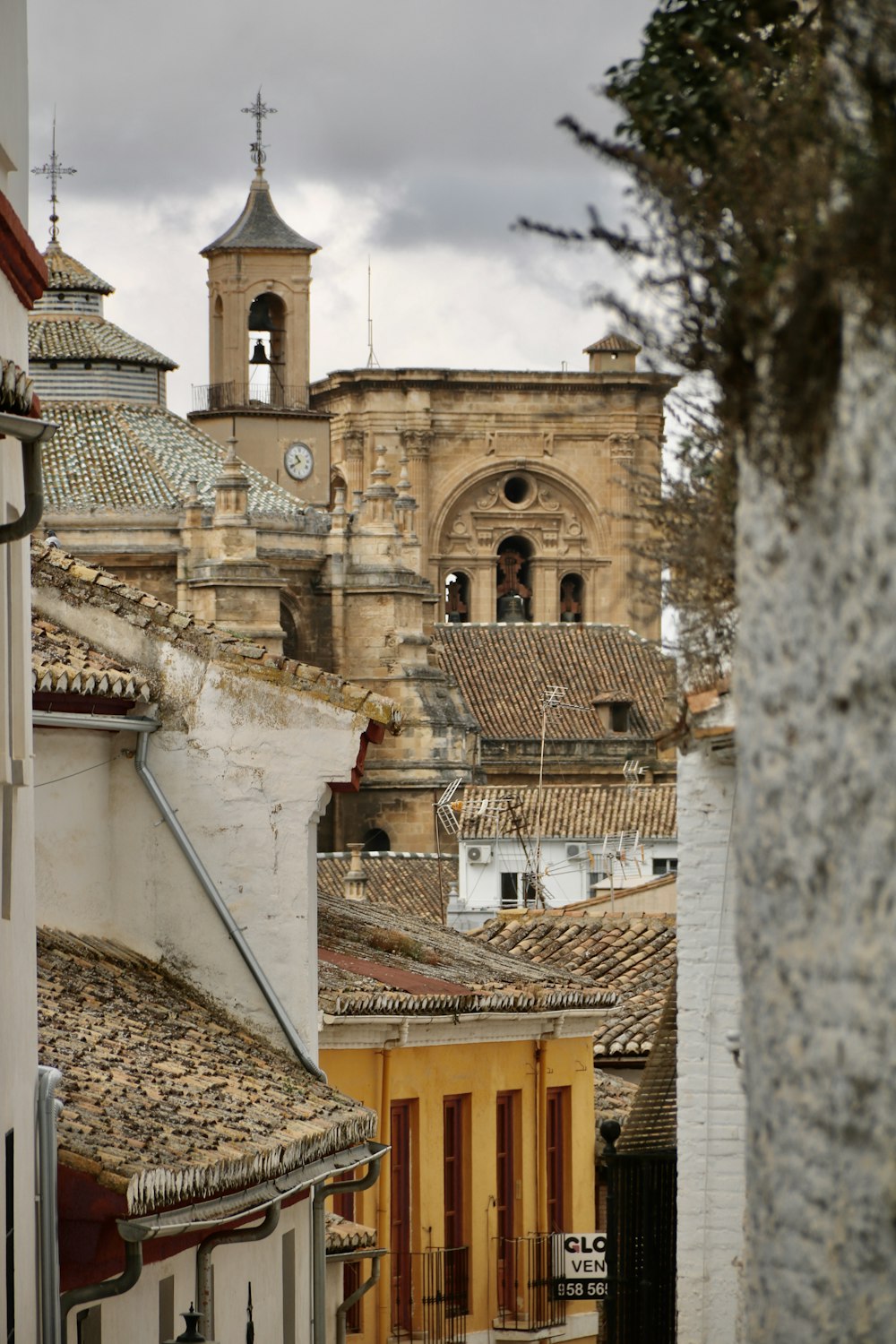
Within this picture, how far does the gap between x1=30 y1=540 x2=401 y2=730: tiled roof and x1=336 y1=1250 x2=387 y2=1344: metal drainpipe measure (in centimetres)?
319

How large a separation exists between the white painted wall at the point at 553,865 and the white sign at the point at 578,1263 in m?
37.2

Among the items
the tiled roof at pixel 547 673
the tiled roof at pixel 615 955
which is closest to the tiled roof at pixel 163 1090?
the tiled roof at pixel 615 955

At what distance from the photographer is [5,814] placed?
33.8ft

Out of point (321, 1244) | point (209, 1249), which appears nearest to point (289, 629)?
point (321, 1244)

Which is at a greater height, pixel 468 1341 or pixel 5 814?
pixel 5 814

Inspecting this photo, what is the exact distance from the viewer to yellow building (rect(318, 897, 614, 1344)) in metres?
18.0

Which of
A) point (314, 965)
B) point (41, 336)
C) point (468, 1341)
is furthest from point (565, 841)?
point (314, 965)

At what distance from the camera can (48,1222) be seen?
1055 cm

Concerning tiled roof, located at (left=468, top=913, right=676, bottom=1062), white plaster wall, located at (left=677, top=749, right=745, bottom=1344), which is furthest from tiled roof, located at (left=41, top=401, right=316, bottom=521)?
white plaster wall, located at (left=677, top=749, right=745, bottom=1344)

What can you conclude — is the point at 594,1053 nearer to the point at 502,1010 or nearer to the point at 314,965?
the point at 502,1010

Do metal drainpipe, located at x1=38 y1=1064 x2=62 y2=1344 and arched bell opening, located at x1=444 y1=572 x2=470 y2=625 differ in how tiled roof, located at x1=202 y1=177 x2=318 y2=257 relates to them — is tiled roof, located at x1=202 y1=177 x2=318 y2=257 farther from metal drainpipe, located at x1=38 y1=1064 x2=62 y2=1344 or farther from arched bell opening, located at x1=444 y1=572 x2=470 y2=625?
metal drainpipe, located at x1=38 y1=1064 x2=62 y2=1344

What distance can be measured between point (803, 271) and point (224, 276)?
8681 cm

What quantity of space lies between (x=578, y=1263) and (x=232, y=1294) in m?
5.92

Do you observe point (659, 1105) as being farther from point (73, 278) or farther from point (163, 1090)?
point (73, 278)
